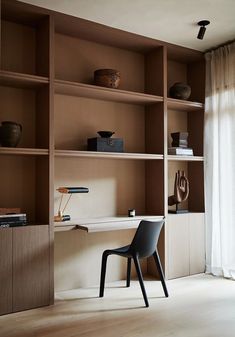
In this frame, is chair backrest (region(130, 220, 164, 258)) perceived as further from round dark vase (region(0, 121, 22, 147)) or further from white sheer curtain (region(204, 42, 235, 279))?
round dark vase (region(0, 121, 22, 147))

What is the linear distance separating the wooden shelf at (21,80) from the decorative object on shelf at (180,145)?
67.2 inches

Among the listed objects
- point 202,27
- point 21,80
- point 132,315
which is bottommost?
point 132,315

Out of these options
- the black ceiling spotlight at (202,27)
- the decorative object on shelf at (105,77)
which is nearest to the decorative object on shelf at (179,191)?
the decorative object on shelf at (105,77)

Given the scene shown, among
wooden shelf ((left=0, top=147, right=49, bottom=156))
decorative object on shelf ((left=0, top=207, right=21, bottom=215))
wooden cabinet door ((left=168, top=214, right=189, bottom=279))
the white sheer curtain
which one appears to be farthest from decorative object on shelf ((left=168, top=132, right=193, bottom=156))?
decorative object on shelf ((left=0, top=207, right=21, bottom=215))

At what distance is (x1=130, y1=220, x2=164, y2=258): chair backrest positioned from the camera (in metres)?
3.25

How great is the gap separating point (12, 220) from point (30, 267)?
439mm

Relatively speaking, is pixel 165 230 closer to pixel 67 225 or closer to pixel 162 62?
pixel 67 225

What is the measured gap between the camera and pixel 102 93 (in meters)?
3.70

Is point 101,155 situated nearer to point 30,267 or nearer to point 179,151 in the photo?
point 179,151

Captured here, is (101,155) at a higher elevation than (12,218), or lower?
higher

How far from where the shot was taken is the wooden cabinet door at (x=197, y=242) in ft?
14.0

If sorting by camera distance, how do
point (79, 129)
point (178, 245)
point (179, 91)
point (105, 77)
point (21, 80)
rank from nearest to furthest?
point (21, 80) → point (105, 77) → point (79, 129) → point (178, 245) → point (179, 91)

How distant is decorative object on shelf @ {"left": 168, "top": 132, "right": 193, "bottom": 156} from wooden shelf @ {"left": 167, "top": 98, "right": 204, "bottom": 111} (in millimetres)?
321

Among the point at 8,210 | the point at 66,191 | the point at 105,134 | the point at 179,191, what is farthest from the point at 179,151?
the point at 8,210
